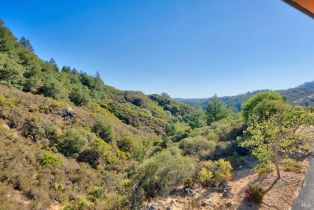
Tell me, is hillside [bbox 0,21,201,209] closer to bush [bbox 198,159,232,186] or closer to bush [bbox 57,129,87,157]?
bush [bbox 57,129,87,157]

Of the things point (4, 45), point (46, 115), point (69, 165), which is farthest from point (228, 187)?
point (4, 45)

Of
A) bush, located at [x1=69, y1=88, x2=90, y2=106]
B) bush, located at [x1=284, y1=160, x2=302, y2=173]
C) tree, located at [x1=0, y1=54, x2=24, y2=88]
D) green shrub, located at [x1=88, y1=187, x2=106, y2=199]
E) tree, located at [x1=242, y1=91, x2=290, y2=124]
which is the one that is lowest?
green shrub, located at [x1=88, y1=187, x2=106, y2=199]

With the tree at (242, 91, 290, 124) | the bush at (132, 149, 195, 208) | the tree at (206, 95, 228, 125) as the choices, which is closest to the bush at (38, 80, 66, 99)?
the tree at (206, 95, 228, 125)

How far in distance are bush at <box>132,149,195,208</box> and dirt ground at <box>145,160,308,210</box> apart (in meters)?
0.81

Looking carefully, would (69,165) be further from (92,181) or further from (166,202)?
(166,202)

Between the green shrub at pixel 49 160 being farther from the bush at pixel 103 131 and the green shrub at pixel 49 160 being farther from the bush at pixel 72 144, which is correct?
the bush at pixel 103 131

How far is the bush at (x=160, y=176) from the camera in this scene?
10.4 m

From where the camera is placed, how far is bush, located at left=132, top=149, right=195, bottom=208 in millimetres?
10386

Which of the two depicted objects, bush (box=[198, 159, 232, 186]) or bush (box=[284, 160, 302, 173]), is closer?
bush (box=[198, 159, 232, 186])

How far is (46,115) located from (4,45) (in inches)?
891

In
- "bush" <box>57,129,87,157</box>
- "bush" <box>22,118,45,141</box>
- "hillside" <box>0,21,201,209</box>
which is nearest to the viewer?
"hillside" <box>0,21,201,209</box>

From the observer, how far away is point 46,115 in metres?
25.8

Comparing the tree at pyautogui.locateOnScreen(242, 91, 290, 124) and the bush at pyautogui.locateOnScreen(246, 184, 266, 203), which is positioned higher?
the tree at pyautogui.locateOnScreen(242, 91, 290, 124)

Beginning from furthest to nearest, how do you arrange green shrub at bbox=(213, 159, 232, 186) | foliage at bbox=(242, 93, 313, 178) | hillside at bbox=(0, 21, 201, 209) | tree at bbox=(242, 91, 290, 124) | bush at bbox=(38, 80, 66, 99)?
bush at bbox=(38, 80, 66, 99)
tree at bbox=(242, 91, 290, 124)
hillside at bbox=(0, 21, 201, 209)
green shrub at bbox=(213, 159, 232, 186)
foliage at bbox=(242, 93, 313, 178)
